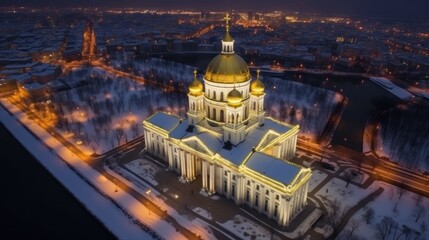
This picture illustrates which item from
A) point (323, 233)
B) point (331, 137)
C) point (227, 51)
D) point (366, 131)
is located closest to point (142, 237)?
point (323, 233)

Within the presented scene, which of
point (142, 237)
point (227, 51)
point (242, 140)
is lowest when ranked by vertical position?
point (142, 237)

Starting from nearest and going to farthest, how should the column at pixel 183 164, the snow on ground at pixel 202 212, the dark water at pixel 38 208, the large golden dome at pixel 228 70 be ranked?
1. the dark water at pixel 38 208
2. the snow on ground at pixel 202 212
3. the large golden dome at pixel 228 70
4. the column at pixel 183 164

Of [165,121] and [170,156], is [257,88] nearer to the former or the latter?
[165,121]

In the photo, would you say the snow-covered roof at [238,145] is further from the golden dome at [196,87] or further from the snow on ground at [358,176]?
the snow on ground at [358,176]

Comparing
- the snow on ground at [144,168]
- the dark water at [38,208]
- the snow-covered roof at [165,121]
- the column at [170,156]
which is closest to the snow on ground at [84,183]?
the dark water at [38,208]

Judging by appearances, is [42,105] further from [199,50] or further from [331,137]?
[199,50]

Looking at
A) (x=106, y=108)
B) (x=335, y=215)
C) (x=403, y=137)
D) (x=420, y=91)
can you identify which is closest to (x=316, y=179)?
(x=335, y=215)

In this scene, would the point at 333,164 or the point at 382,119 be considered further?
the point at 382,119
